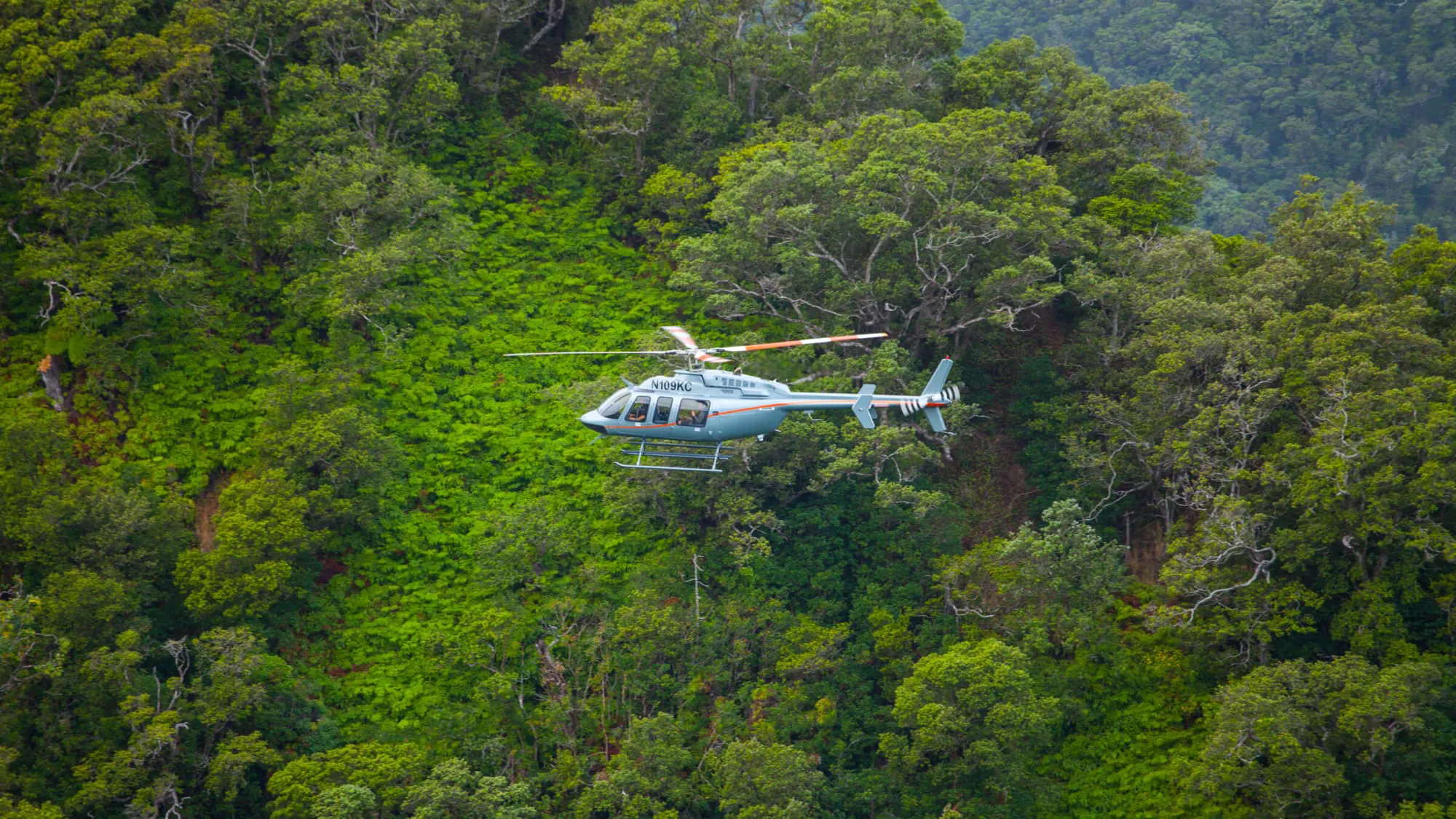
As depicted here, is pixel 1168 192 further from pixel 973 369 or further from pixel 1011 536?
pixel 1011 536

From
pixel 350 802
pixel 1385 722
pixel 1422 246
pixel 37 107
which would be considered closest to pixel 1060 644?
pixel 1385 722

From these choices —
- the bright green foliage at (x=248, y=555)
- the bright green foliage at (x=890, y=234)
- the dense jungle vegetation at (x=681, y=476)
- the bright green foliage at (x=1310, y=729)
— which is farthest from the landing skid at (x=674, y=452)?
the bright green foliage at (x=1310, y=729)

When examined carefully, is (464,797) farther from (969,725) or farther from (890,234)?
(890,234)

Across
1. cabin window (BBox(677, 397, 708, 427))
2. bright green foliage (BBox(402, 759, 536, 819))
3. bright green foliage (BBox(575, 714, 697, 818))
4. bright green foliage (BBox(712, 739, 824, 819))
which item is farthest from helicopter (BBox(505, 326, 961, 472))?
bright green foliage (BBox(402, 759, 536, 819))

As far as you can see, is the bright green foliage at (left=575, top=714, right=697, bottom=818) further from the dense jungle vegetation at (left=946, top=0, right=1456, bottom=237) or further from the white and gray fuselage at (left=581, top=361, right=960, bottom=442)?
the dense jungle vegetation at (left=946, top=0, right=1456, bottom=237)

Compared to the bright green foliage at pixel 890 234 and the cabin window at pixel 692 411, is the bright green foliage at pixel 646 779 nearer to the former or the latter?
the cabin window at pixel 692 411

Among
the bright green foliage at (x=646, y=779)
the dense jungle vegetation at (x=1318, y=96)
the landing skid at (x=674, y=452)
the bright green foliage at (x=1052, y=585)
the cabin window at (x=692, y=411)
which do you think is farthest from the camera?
the dense jungle vegetation at (x=1318, y=96)
